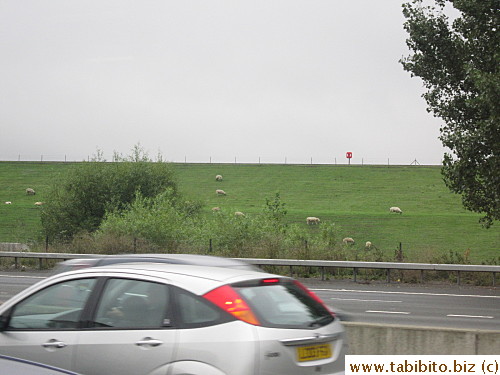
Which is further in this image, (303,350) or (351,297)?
(351,297)

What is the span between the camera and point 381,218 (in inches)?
2409

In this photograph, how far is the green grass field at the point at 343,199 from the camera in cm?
5353

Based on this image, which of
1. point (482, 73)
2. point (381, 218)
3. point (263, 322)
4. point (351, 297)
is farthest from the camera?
point (381, 218)

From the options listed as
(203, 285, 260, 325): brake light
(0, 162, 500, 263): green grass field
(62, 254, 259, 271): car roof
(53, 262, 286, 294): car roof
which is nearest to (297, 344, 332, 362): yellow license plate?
(203, 285, 260, 325): brake light

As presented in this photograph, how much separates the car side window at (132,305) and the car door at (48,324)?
0.22m

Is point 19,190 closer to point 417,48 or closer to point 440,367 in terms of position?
point 417,48

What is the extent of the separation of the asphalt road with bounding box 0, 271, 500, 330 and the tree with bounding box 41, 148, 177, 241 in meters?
21.5

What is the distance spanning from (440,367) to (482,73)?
16737 mm

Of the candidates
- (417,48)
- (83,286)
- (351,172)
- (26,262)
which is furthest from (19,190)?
(83,286)

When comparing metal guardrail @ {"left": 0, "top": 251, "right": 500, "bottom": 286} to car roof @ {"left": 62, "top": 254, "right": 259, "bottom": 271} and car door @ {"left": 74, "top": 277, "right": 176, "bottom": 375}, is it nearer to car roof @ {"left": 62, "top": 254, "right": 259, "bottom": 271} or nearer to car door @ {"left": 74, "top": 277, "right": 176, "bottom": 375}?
car roof @ {"left": 62, "top": 254, "right": 259, "bottom": 271}

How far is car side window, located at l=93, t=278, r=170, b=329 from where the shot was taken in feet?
19.3

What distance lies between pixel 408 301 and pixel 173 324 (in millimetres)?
13846

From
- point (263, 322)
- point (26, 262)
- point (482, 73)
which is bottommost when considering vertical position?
point (26, 262)

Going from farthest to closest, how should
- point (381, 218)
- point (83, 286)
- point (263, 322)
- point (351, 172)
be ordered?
point (351, 172) → point (381, 218) → point (83, 286) → point (263, 322)
